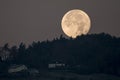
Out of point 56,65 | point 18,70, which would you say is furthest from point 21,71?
point 56,65

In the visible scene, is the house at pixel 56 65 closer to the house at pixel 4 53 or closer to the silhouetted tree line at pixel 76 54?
the silhouetted tree line at pixel 76 54

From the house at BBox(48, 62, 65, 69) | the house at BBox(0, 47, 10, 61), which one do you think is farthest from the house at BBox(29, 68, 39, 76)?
the house at BBox(0, 47, 10, 61)

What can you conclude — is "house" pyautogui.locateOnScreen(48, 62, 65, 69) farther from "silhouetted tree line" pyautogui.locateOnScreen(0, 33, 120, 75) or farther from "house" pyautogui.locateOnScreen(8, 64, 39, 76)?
"house" pyautogui.locateOnScreen(8, 64, 39, 76)

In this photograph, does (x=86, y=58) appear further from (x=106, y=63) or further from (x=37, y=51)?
(x=37, y=51)

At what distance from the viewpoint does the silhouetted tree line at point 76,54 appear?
13162 centimetres

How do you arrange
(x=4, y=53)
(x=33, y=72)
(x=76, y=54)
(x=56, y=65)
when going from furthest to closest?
(x=4, y=53)
(x=76, y=54)
(x=56, y=65)
(x=33, y=72)

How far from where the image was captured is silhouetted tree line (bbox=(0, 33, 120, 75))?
131625 mm

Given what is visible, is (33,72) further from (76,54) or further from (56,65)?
(76,54)

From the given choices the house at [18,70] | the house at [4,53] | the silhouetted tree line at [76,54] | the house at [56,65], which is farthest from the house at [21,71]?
the house at [4,53]

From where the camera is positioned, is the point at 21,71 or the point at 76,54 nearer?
the point at 21,71

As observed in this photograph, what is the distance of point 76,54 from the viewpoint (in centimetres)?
14175

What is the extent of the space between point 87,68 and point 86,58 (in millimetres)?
7389

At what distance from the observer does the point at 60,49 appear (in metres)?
150

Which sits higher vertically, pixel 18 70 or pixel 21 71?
pixel 18 70
